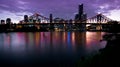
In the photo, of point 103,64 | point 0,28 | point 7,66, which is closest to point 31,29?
point 0,28

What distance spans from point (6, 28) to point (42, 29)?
25.3 metres

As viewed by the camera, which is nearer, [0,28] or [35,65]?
[35,65]

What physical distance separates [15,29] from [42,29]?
1842cm

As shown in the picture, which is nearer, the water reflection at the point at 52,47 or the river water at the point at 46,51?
the river water at the point at 46,51

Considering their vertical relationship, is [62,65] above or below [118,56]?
below

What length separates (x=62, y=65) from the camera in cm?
1434

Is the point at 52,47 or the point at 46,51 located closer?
the point at 46,51

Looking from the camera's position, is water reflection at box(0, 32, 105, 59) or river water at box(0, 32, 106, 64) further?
water reflection at box(0, 32, 105, 59)

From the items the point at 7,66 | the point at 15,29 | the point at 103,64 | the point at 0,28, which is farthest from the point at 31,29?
the point at 103,64

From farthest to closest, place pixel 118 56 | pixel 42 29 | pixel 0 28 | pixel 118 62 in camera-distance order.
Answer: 1. pixel 42 29
2. pixel 0 28
3. pixel 118 56
4. pixel 118 62

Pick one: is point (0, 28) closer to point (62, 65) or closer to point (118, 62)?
point (62, 65)

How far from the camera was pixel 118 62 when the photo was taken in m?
8.08

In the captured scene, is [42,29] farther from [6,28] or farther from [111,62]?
[111,62]

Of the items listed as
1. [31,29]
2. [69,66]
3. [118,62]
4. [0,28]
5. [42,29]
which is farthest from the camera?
[42,29]
